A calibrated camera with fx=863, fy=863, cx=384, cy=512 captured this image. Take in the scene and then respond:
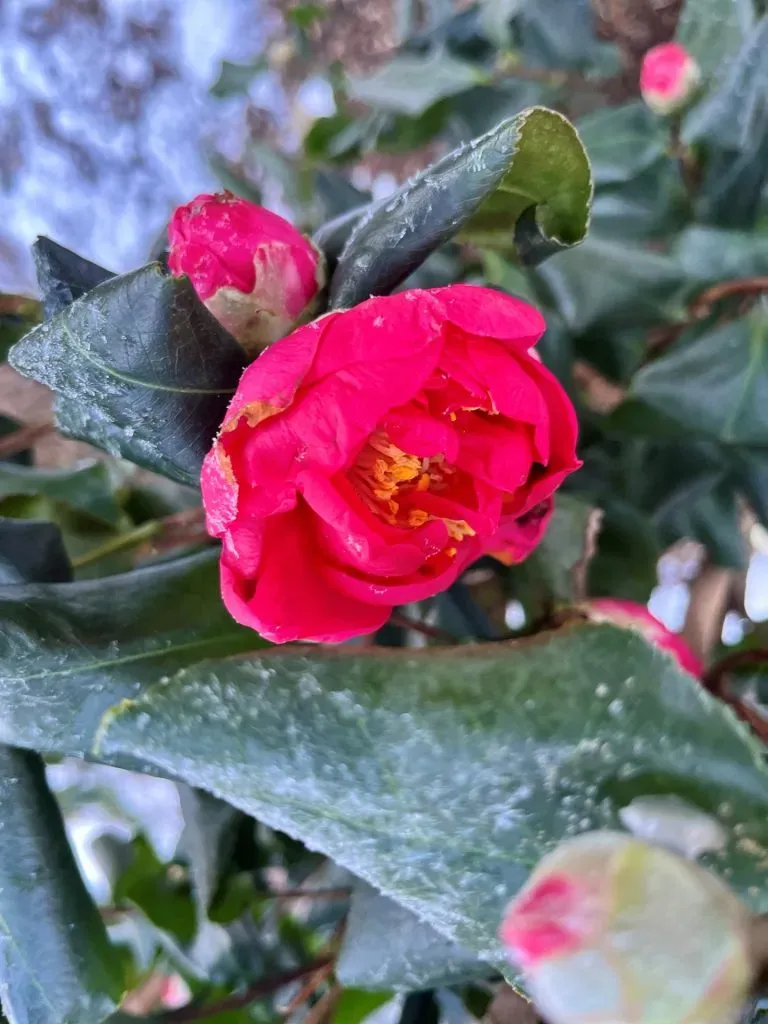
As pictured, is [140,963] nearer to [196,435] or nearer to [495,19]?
[196,435]

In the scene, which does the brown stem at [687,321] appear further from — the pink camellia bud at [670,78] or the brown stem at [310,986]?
the brown stem at [310,986]

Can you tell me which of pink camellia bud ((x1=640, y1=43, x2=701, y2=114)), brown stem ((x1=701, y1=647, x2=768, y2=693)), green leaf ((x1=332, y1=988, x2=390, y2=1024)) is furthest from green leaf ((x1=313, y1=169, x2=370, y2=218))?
green leaf ((x1=332, y1=988, x2=390, y2=1024))

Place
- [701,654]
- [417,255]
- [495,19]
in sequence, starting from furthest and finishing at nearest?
[495,19] < [701,654] < [417,255]

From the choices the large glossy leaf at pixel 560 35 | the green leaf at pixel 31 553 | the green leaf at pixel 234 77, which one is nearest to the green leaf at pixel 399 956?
the green leaf at pixel 31 553

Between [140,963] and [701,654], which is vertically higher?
[701,654]

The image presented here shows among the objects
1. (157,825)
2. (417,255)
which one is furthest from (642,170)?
(157,825)

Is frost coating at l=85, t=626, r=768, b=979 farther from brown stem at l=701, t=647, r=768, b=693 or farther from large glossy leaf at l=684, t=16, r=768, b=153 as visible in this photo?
large glossy leaf at l=684, t=16, r=768, b=153
